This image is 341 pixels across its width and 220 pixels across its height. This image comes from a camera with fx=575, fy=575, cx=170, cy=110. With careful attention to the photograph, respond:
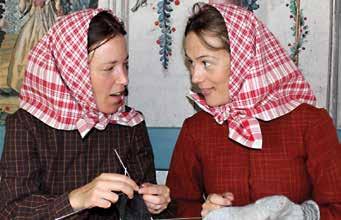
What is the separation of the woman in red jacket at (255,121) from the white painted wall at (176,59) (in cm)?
37

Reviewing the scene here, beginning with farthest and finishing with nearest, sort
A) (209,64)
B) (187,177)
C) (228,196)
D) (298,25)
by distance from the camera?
1. (298,25)
2. (187,177)
3. (209,64)
4. (228,196)

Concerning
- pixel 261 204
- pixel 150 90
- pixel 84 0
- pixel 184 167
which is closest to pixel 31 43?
pixel 84 0

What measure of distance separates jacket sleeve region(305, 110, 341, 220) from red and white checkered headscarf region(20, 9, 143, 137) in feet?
2.04

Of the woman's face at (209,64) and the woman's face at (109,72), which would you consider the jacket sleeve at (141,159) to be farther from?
the woman's face at (209,64)

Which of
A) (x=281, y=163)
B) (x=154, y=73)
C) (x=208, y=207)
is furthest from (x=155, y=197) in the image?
(x=154, y=73)

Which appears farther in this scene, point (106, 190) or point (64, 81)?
point (64, 81)

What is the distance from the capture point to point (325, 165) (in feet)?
5.27

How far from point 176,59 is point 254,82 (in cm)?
54

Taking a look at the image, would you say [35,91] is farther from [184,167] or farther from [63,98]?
[184,167]

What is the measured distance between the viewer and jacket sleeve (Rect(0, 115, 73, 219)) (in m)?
1.54

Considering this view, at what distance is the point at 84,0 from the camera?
2133 millimetres

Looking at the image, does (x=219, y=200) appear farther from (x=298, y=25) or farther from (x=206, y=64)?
(x=298, y=25)

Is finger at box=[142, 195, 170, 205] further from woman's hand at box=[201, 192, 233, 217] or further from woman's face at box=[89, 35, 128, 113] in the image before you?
woman's face at box=[89, 35, 128, 113]

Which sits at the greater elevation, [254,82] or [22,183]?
[254,82]
